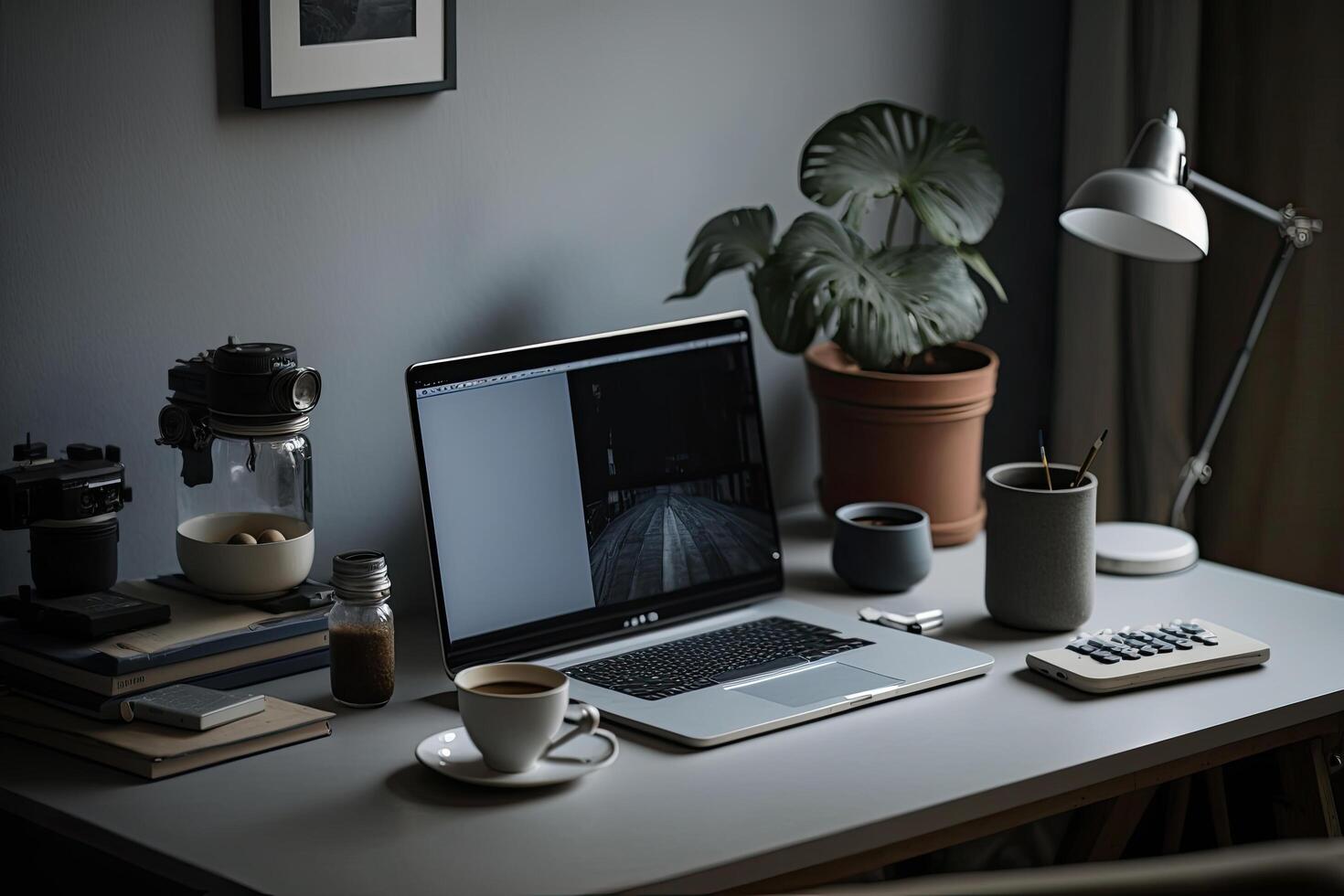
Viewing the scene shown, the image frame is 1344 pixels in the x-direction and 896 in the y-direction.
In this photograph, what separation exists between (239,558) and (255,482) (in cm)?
15

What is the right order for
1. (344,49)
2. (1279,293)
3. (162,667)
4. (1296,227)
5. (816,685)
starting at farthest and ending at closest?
(1279,293) → (1296,227) → (344,49) → (816,685) → (162,667)

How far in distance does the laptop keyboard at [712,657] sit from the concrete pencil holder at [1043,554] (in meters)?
0.18

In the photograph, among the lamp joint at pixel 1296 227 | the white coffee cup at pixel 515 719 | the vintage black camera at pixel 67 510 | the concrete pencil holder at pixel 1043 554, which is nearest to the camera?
the white coffee cup at pixel 515 719

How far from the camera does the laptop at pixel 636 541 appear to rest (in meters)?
1.49

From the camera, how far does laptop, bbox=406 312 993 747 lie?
149cm

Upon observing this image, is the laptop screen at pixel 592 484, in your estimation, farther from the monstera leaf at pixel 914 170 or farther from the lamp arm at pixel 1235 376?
the lamp arm at pixel 1235 376

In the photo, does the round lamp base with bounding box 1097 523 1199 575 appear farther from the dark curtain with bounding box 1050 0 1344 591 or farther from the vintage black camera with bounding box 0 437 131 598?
the vintage black camera with bounding box 0 437 131 598

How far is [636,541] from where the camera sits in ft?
5.42

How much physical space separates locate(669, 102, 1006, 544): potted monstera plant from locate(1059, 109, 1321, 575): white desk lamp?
0.15 m

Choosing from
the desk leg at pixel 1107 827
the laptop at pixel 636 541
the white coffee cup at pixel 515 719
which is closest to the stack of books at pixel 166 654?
the laptop at pixel 636 541

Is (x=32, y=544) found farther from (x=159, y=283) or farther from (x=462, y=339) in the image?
(x=462, y=339)

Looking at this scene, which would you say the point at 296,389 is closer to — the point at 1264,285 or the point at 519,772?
the point at 519,772

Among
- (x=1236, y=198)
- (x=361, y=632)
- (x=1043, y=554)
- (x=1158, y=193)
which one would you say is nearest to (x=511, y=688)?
(x=361, y=632)

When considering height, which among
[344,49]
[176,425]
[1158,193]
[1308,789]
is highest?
[344,49]
